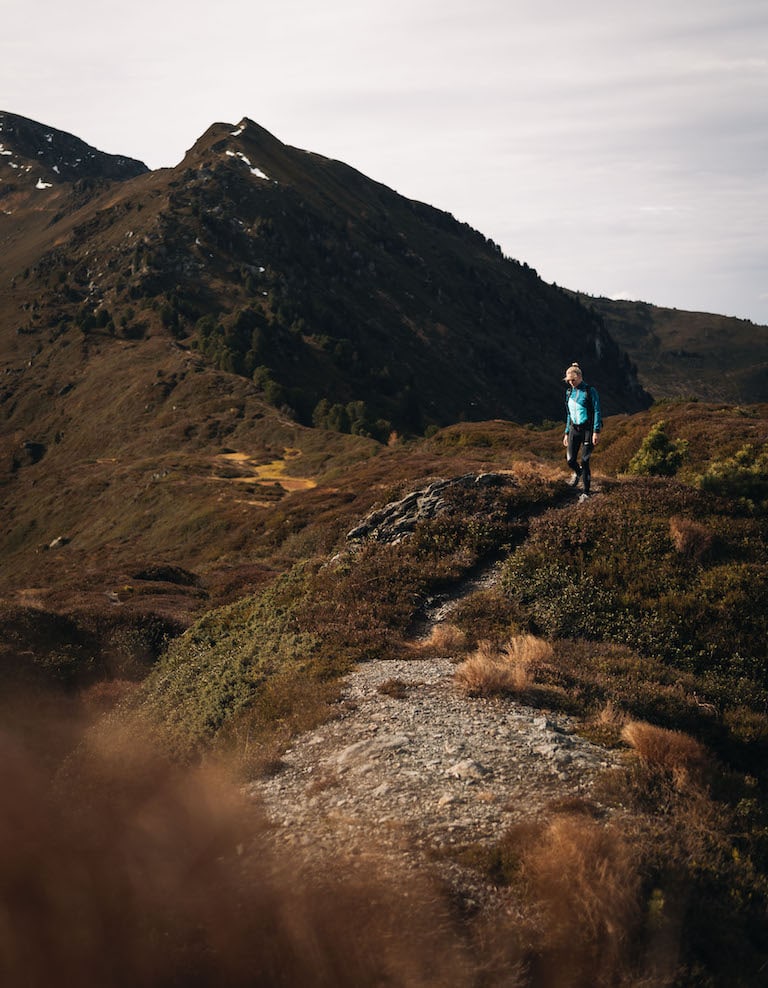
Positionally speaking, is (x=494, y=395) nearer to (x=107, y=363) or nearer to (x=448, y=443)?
(x=107, y=363)

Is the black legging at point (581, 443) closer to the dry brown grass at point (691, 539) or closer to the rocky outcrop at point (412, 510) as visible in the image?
the rocky outcrop at point (412, 510)

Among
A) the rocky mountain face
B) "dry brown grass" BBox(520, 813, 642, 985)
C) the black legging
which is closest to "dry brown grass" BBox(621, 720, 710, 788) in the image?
"dry brown grass" BBox(520, 813, 642, 985)

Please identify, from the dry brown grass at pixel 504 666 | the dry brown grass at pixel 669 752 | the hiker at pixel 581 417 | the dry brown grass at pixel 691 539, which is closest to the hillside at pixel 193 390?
the dry brown grass at pixel 504 666

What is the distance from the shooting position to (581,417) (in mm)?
18312

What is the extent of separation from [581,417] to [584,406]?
321 millimetres

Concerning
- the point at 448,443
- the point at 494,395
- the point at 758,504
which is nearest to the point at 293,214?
the point at 494,395

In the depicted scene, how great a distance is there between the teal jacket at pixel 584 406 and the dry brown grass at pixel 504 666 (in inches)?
281

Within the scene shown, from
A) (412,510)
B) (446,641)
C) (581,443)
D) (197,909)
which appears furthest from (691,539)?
(197,909)

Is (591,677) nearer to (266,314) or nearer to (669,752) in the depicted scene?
(669,752)

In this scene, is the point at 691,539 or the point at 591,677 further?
the point at 691,539

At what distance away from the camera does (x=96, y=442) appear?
11162 cm

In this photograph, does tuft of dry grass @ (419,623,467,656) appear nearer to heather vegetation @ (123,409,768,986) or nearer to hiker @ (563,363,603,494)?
heather vegetation @ (123,409,768,986)

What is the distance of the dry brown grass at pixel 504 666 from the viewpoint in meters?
11.7

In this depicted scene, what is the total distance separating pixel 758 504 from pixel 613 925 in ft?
46.5
